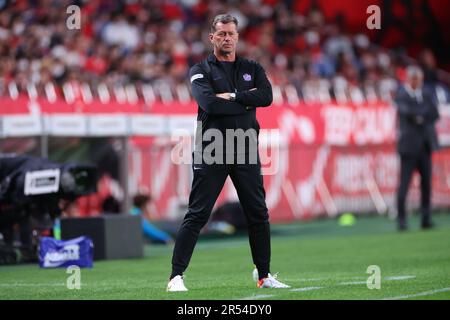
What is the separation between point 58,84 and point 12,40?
5.89 ft

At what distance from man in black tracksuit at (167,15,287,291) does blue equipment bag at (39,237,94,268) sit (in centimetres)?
391

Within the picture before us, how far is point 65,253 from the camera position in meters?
13.9

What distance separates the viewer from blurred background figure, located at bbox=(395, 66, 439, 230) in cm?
1986

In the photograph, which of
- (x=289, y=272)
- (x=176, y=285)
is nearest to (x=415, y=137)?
(x=289, y=272)

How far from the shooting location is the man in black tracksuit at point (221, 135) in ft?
32.9

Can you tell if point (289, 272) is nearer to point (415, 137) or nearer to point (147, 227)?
point (147, 227)

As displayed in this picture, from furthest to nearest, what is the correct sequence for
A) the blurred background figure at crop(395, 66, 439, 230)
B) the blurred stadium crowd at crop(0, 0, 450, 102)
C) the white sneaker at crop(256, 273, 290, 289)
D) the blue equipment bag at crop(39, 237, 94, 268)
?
the blurred stadium crowd at crop(0, 0, 450, 102) → the blurred background figure at crop(395, 66, 439, 230) → the blue equipment bag at crop(39, 237, 94, 268) → the white sneaker at crop(256, 273, 290, 289)

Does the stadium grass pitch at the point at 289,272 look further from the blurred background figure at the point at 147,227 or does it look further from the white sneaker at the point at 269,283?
the blurred background figure at the point at 147,227

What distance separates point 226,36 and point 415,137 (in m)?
10.3

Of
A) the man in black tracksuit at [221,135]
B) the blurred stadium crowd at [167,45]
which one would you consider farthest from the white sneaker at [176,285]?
the blurred stadium crowd at [167,45]

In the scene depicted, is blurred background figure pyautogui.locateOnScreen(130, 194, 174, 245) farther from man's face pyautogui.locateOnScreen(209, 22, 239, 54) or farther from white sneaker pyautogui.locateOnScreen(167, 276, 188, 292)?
man's face pyautogui.locateOnScreen(209, 22, 239, 54)

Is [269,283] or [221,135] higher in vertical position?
[221,135]

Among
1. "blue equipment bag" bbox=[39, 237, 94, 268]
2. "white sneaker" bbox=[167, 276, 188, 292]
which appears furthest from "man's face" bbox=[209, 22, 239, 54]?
"blue equipment bag" bbox=[39, 237, 94, 268]
